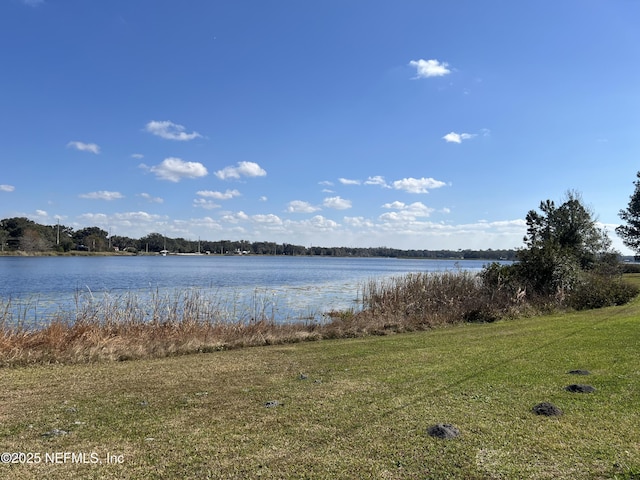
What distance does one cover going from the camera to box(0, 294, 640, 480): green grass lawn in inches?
152

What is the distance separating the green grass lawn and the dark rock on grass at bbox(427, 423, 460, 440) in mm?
133

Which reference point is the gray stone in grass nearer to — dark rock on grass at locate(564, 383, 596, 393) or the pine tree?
dark rock on grass at locate(564, 383, 596, 393)

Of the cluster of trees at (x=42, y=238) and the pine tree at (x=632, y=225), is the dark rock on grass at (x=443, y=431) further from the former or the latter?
the cluster of trees at (x=42, y=238)

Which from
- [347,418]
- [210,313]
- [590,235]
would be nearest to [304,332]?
[210,313]

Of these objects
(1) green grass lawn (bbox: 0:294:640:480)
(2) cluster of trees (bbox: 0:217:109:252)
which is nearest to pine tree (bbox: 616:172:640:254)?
(1) green grass lawn (bbox: 0:294:640:480)

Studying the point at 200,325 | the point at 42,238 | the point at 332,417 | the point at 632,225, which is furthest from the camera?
the point at 42,238

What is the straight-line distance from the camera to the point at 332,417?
5.10 m

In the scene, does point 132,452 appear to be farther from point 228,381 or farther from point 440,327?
point 440,327

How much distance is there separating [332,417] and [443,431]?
1.26 meters

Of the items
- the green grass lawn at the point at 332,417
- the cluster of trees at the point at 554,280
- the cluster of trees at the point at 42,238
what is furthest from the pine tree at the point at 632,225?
the cluster of trees at the point at 42,238

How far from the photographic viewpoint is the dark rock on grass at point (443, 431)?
14.6 ft

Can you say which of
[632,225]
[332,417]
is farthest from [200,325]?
[632,225]

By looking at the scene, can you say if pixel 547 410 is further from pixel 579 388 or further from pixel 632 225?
pixel 632 225

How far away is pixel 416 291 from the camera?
21.0 meters
